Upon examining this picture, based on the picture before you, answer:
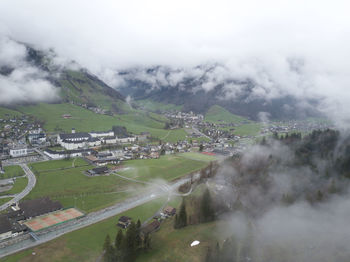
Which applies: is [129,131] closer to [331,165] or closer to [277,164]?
[277,164]

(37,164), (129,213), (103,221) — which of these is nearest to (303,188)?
(129,213)

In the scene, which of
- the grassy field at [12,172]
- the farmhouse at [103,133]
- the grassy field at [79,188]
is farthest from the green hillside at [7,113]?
the grassy field at [79,188]

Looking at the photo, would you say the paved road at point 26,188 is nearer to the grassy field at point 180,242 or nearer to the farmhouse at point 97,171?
the farmhouse at point 97,171

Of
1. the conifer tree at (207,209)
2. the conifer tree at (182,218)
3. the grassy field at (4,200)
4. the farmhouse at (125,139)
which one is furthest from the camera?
the farmhouse at (125,139)

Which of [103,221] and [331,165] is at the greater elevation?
[331,165]

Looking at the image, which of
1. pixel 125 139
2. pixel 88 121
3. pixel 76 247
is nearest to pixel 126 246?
pixel 76 247
